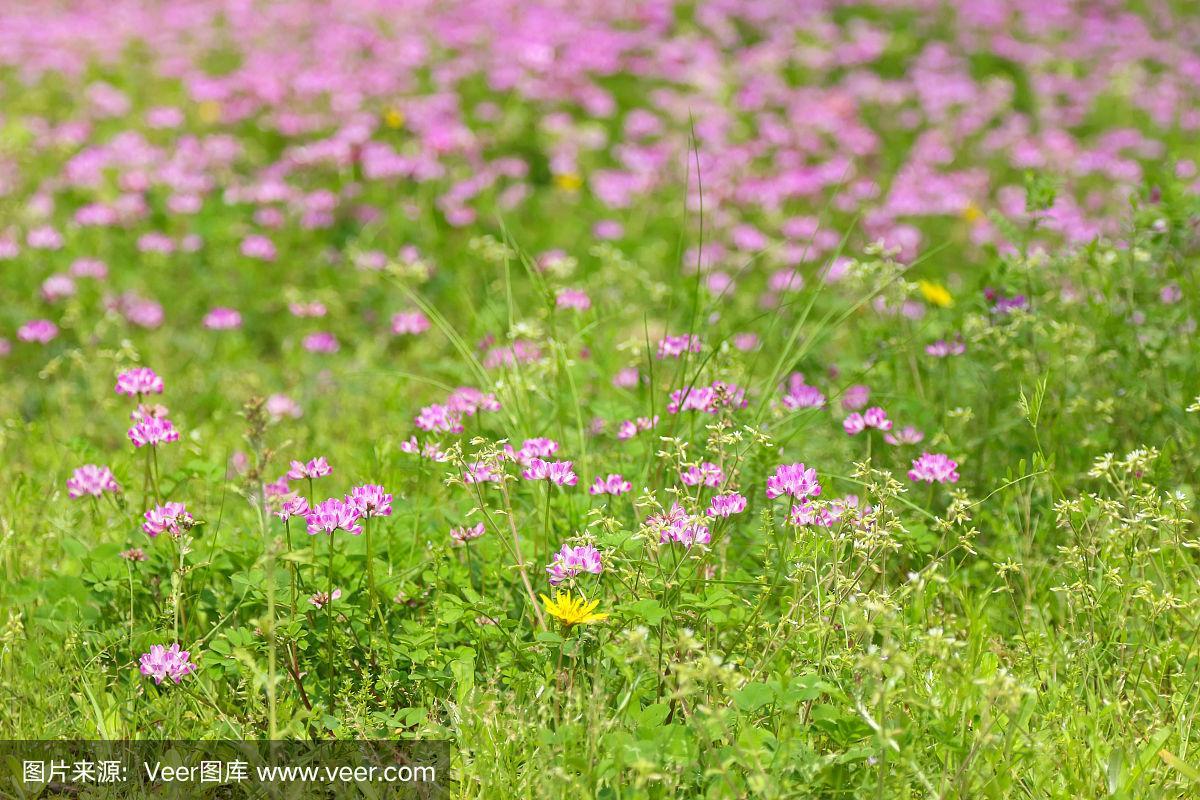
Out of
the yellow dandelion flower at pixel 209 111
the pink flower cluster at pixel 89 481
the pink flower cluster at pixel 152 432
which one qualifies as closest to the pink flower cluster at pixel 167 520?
the pink flower cluster at pixel 152 432

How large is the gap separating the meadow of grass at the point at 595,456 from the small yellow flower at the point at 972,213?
47mm

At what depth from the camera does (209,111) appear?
7.34m

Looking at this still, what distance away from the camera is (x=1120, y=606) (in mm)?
2555

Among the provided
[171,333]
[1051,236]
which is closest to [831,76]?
[1051,236]

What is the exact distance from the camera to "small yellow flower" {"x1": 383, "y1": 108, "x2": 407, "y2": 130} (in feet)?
22.5

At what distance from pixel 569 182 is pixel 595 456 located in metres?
3.82

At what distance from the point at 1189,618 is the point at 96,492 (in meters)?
2.64

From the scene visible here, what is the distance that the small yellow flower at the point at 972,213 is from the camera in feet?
21.4

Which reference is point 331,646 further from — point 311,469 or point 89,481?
point 89,481

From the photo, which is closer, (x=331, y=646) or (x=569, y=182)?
(x=331, y=646)

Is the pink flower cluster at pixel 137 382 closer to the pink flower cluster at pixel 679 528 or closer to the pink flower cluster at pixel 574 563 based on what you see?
the pink flower cluster at pixel 574 563

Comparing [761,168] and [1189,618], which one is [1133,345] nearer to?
[1189,618]

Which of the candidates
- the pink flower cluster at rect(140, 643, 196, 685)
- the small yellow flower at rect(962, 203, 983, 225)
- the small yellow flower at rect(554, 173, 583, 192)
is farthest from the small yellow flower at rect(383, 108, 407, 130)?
the pink flower cluster at rect(140, 643, 196, 685)

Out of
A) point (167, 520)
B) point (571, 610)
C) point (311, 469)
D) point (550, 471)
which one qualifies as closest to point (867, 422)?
point (550, 471)
